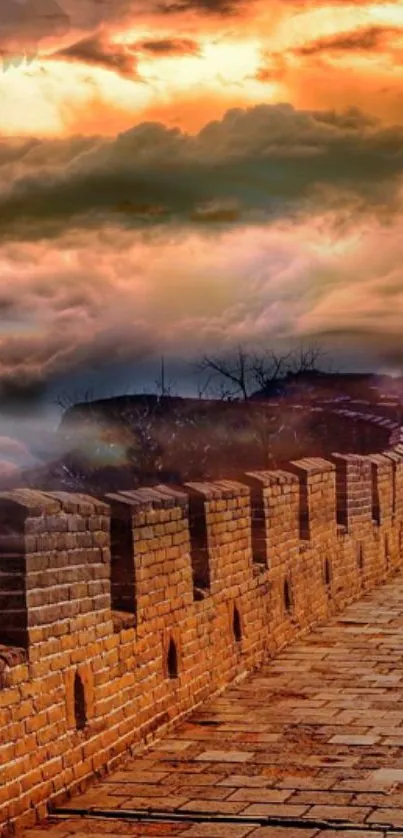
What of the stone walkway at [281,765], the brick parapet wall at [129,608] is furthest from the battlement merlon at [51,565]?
the stone walkway at [281,765]

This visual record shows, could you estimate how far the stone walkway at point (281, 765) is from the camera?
6.85m

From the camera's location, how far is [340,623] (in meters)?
13.9

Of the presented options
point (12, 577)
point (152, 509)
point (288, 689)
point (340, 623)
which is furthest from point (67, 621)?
point (340, 623)

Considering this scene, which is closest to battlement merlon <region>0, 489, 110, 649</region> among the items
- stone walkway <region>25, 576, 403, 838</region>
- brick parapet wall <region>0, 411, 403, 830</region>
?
brick parapet wall <region>0, 411, 403, 830</region>

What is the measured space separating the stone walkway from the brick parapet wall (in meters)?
0.19

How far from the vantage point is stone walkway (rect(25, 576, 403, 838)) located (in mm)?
6852

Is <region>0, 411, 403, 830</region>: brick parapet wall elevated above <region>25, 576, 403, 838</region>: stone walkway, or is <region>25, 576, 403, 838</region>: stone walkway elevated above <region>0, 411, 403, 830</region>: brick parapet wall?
<region>0, 411, 403, 830</region>: brick parapet wall

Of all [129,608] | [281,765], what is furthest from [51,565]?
[281,765]

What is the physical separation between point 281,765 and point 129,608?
4.22 feet

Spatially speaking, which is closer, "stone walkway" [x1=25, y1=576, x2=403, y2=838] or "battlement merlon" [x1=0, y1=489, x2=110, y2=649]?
"stone walkway" [x1=25, y1=576, x2=403, y2=838]

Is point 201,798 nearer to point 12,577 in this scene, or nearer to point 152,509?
point 12,577

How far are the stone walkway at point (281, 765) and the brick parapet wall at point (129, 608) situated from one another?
0.19m

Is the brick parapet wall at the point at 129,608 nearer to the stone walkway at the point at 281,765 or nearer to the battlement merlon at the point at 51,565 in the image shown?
the battlement merlon at the point at 51,565

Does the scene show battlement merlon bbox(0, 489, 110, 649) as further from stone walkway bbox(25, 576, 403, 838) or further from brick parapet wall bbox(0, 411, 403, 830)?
stone walkway bbox(25, 576, 403, 838)
